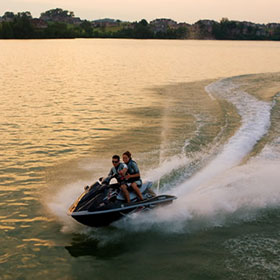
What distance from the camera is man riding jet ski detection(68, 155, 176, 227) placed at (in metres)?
9.73

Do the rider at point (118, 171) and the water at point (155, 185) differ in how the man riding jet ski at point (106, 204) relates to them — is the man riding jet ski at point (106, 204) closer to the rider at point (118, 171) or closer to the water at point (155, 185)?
the rider at point (118, 171)

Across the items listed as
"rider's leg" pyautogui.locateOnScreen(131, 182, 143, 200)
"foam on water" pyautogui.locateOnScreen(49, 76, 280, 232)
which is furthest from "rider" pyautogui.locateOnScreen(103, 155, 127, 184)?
"foam on water" pyautogui.locateOnScreen(49, 76, 280, 232)

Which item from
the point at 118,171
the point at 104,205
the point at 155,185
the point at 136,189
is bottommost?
the point at 155,185

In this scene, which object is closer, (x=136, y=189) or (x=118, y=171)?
(x=118, y=171)

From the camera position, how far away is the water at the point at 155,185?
355 inches

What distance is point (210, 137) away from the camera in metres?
19.5

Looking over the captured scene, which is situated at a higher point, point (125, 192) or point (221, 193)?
point (125, 192)

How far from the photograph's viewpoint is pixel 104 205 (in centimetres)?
994

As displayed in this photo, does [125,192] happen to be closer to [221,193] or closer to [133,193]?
[133,193]

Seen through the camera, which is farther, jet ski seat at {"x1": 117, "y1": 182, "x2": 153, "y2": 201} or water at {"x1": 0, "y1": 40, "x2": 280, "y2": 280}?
jet ski seat at {"x1": 117, "y1": 182, "x2": 153, "y2": 201}

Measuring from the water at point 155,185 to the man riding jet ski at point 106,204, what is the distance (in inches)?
15.6

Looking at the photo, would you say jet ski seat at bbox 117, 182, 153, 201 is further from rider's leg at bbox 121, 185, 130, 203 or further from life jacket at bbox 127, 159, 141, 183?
life jacket at bbox 127, 159, 141, 183

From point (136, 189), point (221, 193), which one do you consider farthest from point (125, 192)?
point (221, 193)

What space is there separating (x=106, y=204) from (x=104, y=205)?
7 centimetres
